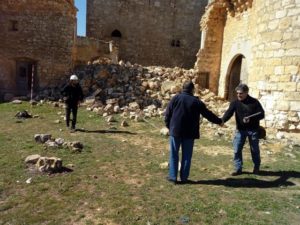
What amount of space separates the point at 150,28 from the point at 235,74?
8.88 m

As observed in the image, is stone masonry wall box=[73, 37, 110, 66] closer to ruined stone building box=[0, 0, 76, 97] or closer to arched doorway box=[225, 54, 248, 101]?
ruined stone building box=[0, 0, 76, 97]

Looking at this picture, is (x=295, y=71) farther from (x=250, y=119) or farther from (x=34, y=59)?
(x=34, y=59)

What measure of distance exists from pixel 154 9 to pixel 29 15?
337 inches

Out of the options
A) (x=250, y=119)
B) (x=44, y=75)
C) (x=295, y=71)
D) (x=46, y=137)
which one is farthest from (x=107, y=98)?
(x=250, y=119)

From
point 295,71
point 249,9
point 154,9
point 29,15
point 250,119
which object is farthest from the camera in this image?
point 154,9

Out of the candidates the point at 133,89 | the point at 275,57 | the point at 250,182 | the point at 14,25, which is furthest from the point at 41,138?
the point at 14,25

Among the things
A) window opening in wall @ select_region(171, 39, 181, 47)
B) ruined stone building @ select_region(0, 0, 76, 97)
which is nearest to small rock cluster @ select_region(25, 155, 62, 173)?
ruined stone building @ select_region(0, 0, 76, 97)

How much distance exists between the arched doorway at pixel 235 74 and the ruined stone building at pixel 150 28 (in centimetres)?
796

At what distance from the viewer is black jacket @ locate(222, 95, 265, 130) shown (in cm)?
575

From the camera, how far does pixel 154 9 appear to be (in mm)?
20891

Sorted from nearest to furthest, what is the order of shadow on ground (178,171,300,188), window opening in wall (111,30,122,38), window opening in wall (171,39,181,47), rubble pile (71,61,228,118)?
shadow on ground (178,171,300,188) → rubble pile (71,61,228,118) → window opening in wall (111,30,122,38) → window opening in wall (171,39,181,47)

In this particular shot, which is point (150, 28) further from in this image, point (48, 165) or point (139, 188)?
point (139, 188)

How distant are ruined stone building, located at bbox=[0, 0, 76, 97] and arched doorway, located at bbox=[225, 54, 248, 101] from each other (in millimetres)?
7183

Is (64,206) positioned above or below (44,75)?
below
